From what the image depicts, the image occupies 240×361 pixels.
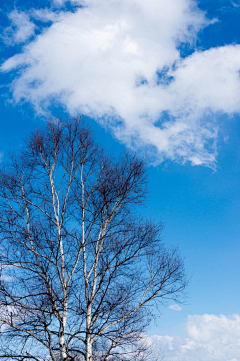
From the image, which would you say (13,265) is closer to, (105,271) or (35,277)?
(35,277)

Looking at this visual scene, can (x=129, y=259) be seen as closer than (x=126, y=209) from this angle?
Yes

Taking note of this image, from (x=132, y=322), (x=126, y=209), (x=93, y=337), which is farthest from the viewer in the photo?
(x=126, y=209)

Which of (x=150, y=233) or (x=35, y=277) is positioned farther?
(x=150, y=233)

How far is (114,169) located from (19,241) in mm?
4232

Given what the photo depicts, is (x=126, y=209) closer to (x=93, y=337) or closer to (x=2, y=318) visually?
(x=93, y=337)

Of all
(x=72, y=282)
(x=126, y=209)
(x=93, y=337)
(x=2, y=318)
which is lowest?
(x=93, y=337)

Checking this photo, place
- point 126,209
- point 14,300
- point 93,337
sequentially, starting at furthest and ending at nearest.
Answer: point 126,209, point 93,337, point 14,300

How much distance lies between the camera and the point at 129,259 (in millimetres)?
10648

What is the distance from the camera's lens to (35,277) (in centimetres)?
948

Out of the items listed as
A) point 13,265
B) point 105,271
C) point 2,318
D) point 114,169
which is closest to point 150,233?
point 105,271

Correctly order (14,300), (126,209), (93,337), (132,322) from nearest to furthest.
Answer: (14,300) < (93,337) < (132,322) < (126,209)

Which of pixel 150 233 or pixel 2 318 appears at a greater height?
pixel 150 233

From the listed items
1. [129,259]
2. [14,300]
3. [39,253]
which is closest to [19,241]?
[39,253]

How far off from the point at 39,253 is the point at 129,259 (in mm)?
2915
